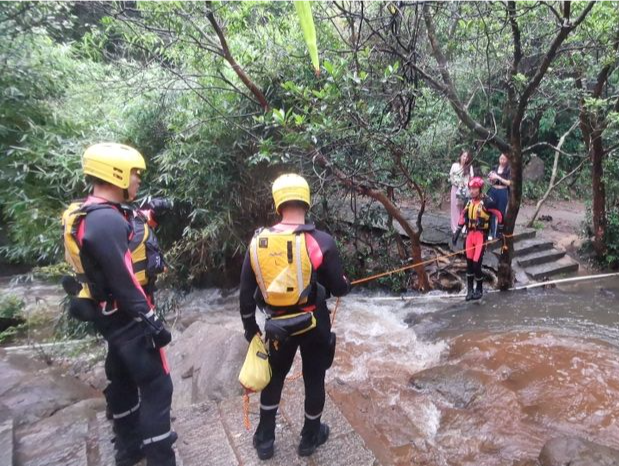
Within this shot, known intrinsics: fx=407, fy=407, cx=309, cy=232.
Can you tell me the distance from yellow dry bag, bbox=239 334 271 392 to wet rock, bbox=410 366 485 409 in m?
2.13

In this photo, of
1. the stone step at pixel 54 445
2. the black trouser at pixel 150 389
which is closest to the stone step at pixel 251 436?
the black trouser at pixel 150 389

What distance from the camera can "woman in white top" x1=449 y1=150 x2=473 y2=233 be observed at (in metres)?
7.30

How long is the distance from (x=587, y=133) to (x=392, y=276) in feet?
14.7

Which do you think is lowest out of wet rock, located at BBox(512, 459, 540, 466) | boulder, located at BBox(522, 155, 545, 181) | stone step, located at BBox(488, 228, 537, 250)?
wet rock, located at BBox(512, 459, 540, 466)

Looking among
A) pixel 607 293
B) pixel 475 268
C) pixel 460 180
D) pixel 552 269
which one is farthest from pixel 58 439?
pixel 552 269

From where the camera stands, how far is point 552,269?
8.09 meters

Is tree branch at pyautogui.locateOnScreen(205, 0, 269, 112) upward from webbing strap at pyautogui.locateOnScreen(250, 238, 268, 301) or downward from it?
upward

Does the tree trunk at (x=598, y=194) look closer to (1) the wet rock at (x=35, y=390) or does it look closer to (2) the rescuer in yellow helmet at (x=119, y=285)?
(2) the rescuer in yellow helmet at (x=119, y=285)

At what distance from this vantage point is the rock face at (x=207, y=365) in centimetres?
410

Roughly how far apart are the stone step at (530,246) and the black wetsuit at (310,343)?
22.8 feet

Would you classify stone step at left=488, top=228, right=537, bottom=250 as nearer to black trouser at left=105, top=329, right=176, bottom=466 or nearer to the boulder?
the boulder

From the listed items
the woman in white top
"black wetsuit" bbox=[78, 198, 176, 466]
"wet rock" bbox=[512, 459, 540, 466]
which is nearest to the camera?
"black wetsuit" bbox=[78, 198, 176, 466]

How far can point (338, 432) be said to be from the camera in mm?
2979

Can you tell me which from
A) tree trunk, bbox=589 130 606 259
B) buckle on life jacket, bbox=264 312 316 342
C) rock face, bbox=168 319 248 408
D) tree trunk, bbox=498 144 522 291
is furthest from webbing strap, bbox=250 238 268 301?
tree trunk, bbox=589 130 606 259
